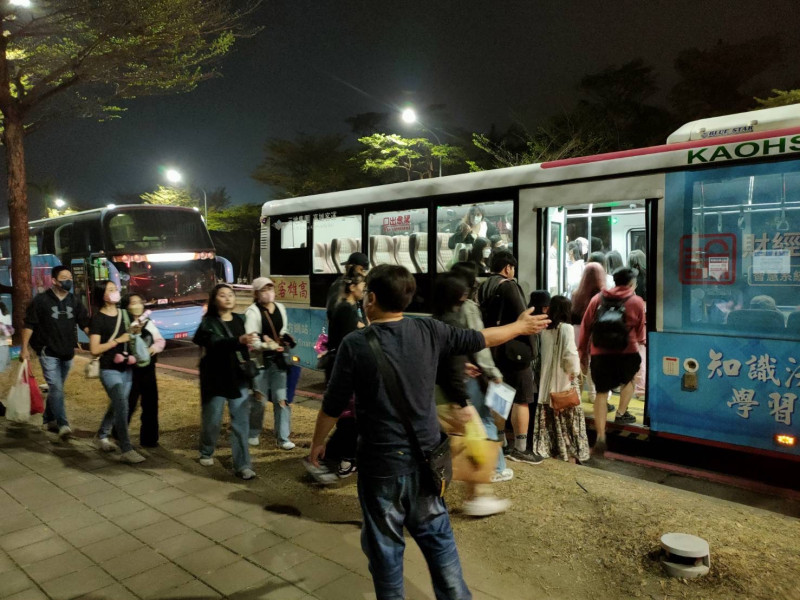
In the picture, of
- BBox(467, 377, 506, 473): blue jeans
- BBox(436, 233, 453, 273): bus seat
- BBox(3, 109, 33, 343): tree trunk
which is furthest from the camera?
BBox(3, 109, 33, 343): tree trunk

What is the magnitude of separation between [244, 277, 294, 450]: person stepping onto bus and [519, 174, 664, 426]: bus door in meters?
2.70

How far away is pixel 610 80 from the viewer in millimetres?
26234

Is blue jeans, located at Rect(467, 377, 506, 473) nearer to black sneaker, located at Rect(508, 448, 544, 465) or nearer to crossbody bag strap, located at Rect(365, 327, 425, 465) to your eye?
black sneaker, located at Rect(508, 448, 544, 465)

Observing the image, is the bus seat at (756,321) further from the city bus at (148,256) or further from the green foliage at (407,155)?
the green foliage at (407,155)

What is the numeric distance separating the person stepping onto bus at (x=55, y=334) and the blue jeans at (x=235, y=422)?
6.03 ft

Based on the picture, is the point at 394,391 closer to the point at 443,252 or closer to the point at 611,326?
the point at 611,326

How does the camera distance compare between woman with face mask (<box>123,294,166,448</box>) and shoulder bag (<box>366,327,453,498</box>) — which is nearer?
shoulder bag (<box>366,327,453,498</box>)

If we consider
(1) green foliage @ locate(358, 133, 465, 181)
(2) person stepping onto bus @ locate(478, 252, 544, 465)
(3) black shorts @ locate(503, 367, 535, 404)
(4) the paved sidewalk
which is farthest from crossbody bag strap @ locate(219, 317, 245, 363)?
(1) green foliage @ locate(358, 133, 465, 181)

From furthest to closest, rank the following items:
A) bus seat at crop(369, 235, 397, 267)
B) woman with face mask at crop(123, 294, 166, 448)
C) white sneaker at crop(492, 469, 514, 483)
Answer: bus seat at crop(369, 235, 397, 267) < woman with face mask at crop(123, 294, 166, 448) < white sneaker at crop(492, 469, 514, 483)

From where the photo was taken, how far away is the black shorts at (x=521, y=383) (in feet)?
18.0

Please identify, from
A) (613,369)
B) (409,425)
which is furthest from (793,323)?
(409,425)

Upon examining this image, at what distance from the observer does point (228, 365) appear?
5207 mm

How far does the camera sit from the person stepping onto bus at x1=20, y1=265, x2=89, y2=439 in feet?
20.9

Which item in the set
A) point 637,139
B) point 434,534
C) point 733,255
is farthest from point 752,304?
point 637,139
